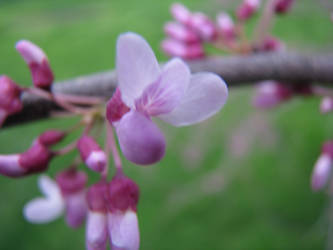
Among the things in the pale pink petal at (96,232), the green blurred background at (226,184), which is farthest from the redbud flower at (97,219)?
the green blurred background at (226,184)

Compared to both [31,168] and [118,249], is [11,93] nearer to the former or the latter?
[31,168]

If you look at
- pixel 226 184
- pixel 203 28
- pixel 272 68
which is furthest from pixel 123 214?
pixel 226 184

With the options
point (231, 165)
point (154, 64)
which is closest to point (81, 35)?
point (231, 165)

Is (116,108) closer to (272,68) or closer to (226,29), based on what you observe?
(272,68)

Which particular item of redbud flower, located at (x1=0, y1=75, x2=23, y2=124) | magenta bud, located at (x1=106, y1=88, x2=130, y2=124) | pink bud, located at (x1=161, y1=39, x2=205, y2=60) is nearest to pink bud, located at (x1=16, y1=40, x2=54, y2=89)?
redbud flower, located at (x1=0, y1=75, x2=23, y2=124)

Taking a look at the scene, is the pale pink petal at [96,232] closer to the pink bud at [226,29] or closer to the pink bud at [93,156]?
the pink bud at [93,156]

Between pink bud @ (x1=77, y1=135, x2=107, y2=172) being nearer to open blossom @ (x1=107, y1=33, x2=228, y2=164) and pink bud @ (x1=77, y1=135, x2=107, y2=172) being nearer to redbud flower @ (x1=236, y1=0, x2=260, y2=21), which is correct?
open blossom @ (x1=107, y1=33, x2=228, y2=164)
